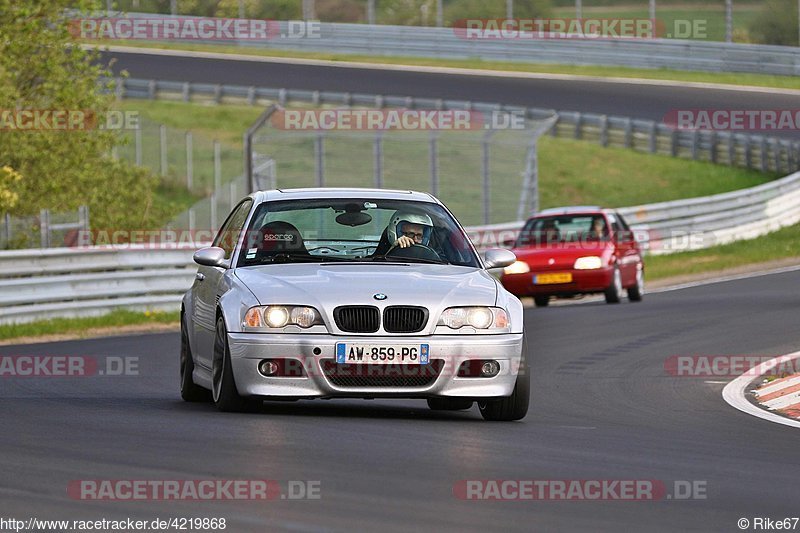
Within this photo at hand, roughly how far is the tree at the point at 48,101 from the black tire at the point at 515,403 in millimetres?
16431

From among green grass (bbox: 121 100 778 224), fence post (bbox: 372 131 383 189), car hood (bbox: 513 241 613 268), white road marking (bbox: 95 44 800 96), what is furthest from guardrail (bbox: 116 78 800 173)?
car hood (bbox: 513 241 613 268)

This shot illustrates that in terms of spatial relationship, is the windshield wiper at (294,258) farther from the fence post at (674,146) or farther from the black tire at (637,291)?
the fence post at (674,146)

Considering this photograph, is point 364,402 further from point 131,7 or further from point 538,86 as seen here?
point 131,7

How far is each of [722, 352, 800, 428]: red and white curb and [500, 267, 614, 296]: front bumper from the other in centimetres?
923

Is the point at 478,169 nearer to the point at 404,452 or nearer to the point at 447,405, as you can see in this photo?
the point at 447,405

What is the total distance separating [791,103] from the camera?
4684cm

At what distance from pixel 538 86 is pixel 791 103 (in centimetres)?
820

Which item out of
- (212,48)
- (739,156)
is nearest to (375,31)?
(212,48)

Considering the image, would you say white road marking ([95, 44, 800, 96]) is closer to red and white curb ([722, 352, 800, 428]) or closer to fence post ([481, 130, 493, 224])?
fence post ([481, 130, 493, 224])

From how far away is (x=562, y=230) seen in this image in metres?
25.8

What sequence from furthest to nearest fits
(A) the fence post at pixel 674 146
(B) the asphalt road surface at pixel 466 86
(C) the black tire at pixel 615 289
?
(B) the asphalt road surface at pixel 466 86 → (A) the fence post at pixel 674 146 → (C) the black tire at pixel 615 289

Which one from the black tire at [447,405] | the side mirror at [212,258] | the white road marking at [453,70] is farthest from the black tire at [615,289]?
the white road marking at [453,70]

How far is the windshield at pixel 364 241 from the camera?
11.2m

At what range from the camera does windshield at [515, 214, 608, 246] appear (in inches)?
1005
